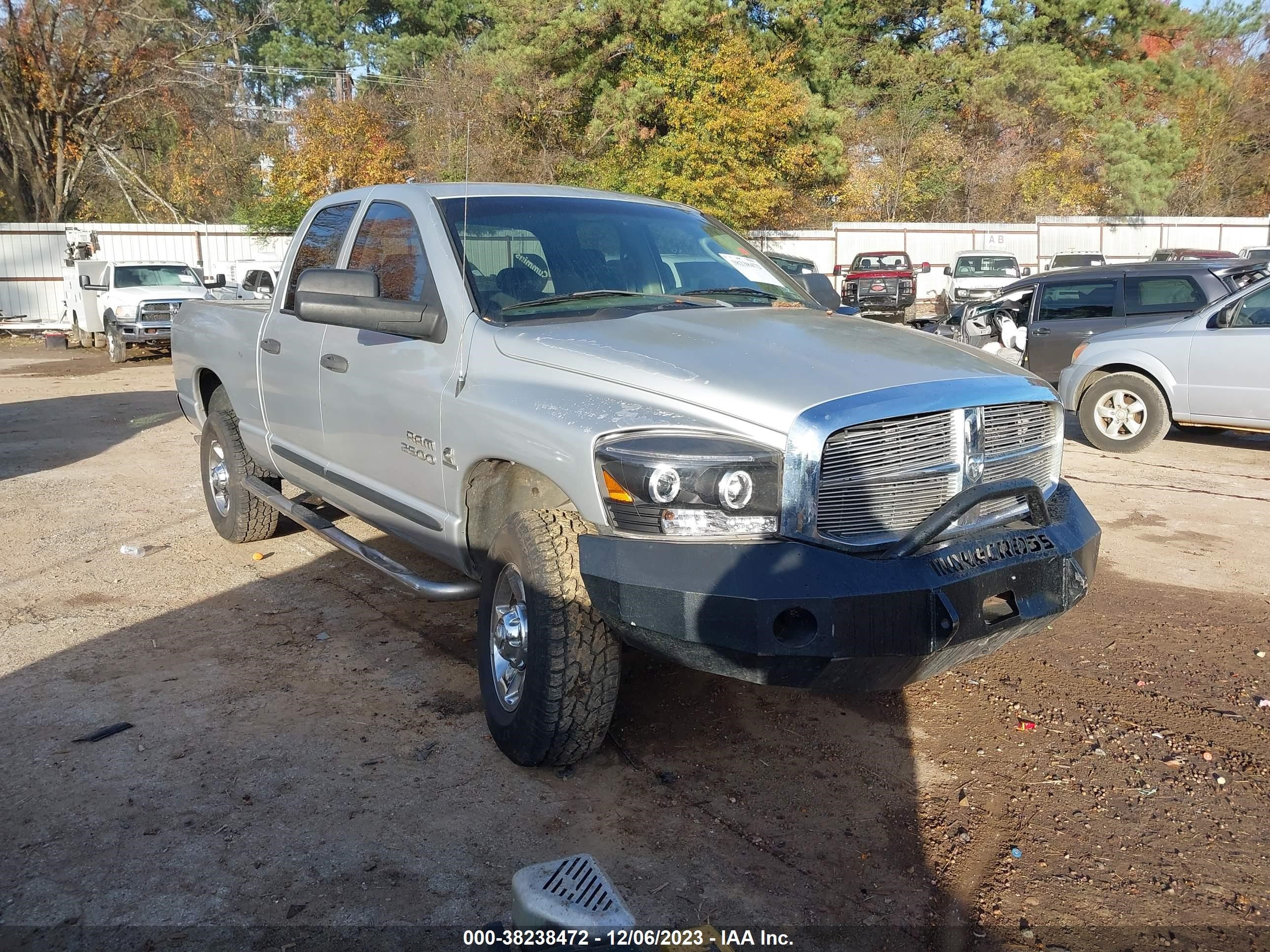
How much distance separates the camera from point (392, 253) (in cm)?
448

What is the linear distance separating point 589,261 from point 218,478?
3.44 metres

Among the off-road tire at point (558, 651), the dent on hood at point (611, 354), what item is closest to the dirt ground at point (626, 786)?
the off-road tire at point (558, 651)

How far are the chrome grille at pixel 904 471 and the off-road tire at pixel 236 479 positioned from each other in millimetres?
3987

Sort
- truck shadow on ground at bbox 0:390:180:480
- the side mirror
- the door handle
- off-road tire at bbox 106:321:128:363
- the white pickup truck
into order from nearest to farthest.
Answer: the side mirror → the door handle → truck shadow on ground at bbox 0:390:180:480 → the white pickup truck → off-road tire at bbox 106:321:128:363

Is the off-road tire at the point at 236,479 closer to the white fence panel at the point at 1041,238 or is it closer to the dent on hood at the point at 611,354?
the dent on hood at the point at 611,354

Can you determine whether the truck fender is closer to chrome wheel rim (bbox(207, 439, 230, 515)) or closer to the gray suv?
chrome wheel rim (bbox(207, 439, 230, 515))

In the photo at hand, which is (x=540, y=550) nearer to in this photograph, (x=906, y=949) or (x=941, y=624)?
(x=941, y=624)

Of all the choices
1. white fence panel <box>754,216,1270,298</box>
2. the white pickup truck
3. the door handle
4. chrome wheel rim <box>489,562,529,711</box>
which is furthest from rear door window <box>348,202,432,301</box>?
white fence panel <box>754,216,1270,298</box>

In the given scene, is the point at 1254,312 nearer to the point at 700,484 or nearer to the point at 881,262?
the point at 700,484

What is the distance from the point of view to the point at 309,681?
4422mm

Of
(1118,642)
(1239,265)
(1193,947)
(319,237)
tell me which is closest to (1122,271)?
(1239,265)

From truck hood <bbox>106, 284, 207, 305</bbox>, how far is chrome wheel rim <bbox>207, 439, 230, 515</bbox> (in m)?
12.9

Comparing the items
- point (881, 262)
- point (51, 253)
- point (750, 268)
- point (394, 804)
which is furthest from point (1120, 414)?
point (51, 253)

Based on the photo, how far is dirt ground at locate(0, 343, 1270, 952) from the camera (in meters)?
2.87
